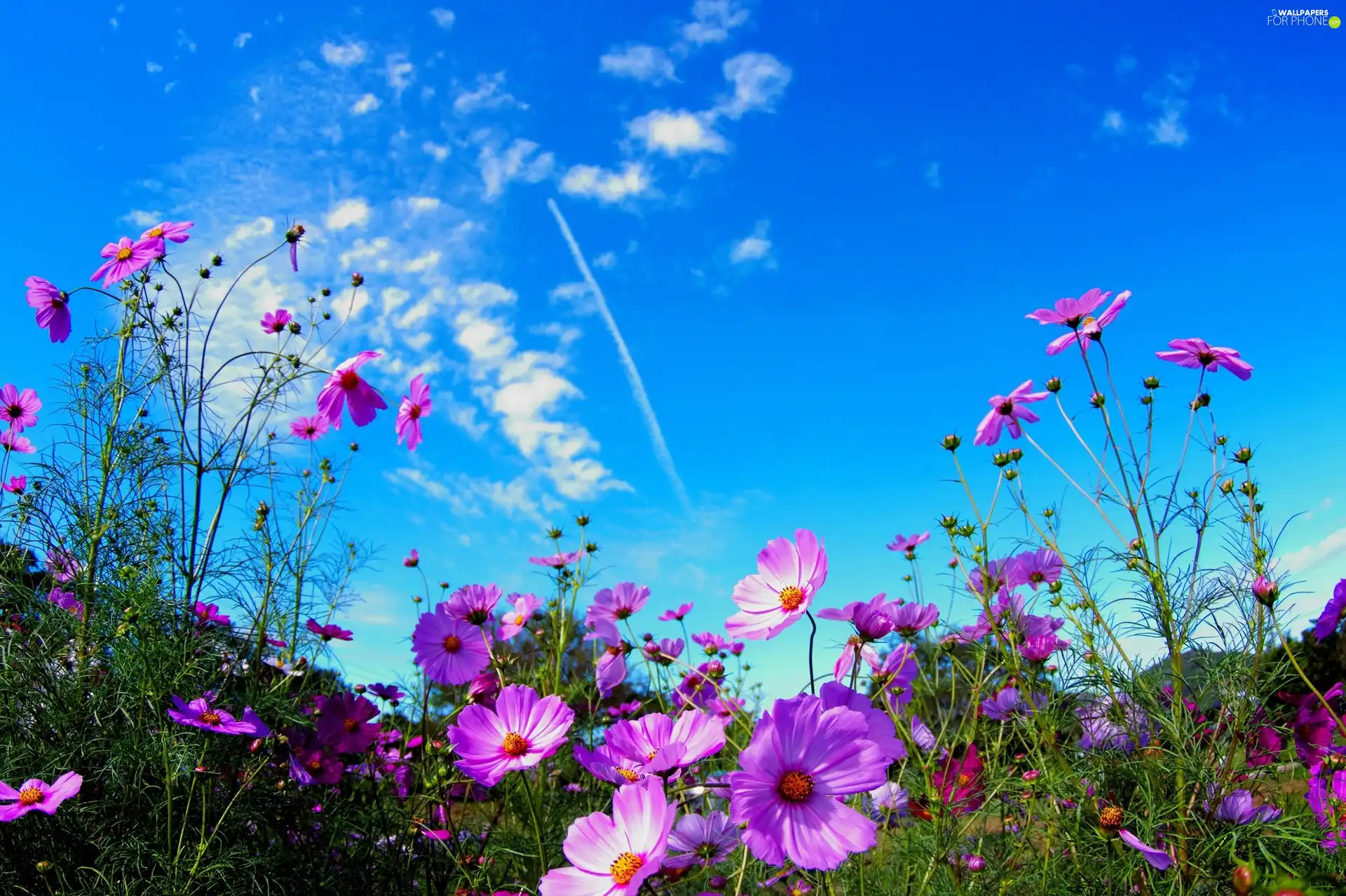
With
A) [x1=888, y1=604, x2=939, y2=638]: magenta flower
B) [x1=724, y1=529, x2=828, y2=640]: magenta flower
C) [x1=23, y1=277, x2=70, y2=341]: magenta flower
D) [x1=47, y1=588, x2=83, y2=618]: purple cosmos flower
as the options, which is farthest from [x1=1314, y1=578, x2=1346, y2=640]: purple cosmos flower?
[x1=23, y1=277, x2=70, y2=341]: magenta flower

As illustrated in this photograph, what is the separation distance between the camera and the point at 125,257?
2.00 metres

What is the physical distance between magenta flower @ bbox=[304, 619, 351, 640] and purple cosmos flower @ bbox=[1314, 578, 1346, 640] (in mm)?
1995

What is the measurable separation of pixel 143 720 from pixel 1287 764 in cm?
235

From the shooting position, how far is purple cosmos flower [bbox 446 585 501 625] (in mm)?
1464

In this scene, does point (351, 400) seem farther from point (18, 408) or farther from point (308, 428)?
point (18, 408)

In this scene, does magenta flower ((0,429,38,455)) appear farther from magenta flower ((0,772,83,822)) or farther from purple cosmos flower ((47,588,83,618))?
magenta flower ((0,772,83,822))

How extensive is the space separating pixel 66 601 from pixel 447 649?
104 centimetres

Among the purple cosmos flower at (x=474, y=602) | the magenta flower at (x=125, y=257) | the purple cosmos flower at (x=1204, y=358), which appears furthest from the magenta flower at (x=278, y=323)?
the purple cosmos flower at (x=1204, y=358)

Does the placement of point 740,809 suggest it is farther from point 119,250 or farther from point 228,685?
point 119,250

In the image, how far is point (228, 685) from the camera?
1880 millimetres

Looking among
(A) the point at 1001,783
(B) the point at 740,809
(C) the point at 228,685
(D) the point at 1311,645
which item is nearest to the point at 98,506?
(C) the point at 228,685

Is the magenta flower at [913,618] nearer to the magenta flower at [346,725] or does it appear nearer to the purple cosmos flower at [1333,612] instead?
the purple cosmos flower at [1333,612]

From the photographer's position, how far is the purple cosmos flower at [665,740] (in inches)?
34.5

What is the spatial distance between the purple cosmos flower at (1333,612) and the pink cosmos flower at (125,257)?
8.21 feet
